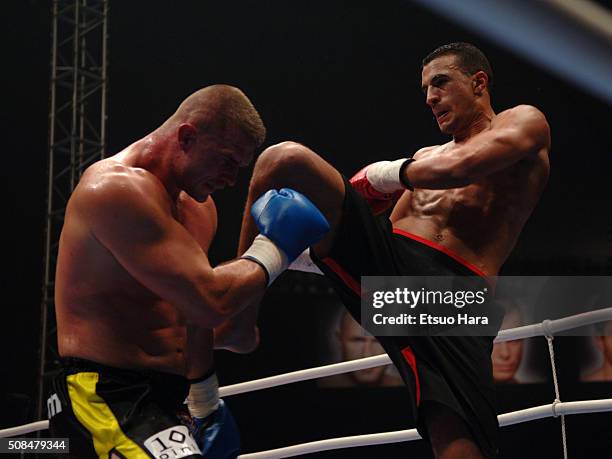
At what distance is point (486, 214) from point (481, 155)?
17 cm

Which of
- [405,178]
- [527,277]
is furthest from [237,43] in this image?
[405,178]

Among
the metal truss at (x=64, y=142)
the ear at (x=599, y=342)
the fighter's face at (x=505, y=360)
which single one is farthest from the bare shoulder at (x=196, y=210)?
the ear at (x=599, y=342)

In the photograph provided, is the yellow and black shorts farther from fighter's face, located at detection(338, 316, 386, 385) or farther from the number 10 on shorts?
fighter's face, located at detection(338, 316, 386, 385)

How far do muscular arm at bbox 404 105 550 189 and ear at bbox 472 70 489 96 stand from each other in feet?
0.65

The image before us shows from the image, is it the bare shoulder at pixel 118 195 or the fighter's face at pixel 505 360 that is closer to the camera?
the bare shoulder at pixel 118 195

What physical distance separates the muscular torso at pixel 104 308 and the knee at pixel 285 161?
0.29 meters

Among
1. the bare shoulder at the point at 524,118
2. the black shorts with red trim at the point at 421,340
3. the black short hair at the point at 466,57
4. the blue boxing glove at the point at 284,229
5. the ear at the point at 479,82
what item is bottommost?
the black shorts with red trim at the point at 421,340

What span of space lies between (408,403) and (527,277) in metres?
1.79

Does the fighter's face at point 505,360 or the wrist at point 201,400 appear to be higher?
the wrist at point 201,400

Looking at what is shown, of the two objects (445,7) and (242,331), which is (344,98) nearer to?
(242,331)

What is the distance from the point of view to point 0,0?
659cm

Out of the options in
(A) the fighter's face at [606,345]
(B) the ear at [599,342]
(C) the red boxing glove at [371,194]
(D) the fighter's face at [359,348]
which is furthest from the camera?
(D) the fighter's face at [359,348]

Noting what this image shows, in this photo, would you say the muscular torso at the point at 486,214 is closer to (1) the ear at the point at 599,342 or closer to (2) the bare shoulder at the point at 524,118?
(2) the bare shoulder at the point at 524,118

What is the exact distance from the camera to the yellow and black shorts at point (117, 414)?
139cm
